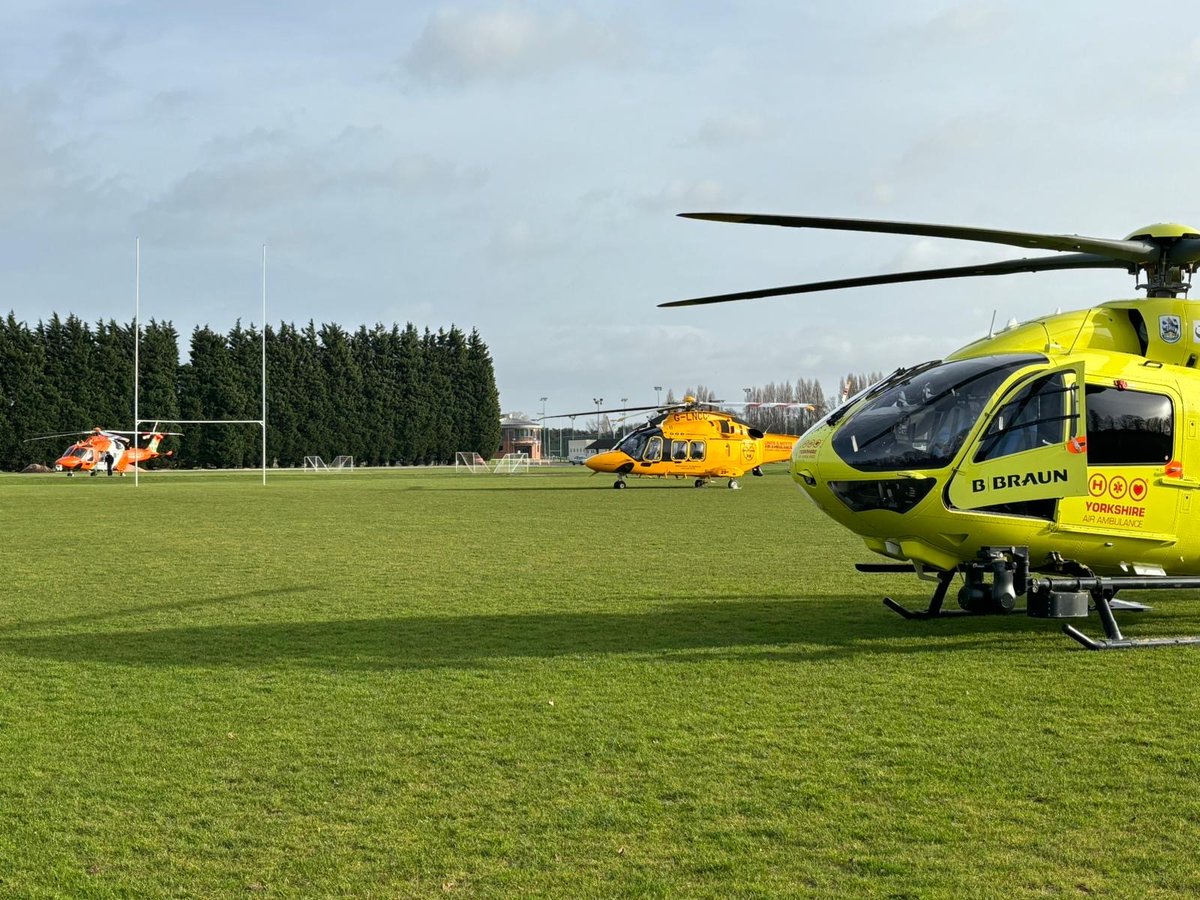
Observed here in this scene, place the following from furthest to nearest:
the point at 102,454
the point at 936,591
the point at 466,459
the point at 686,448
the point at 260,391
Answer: the point at 466,459, the point at 260,391, the point at 102,454, the point at 686,448, the point at 936,591

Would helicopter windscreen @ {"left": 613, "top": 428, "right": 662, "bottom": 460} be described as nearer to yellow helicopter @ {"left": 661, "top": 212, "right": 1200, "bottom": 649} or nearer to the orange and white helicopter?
the orange and white helicopter

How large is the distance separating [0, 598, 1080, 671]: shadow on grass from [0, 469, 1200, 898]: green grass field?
5 cm

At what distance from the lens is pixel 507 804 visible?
16.0ft

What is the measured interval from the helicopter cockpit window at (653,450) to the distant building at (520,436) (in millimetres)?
93099

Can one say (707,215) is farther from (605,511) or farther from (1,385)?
(1,385)

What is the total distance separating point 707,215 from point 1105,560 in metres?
4.22

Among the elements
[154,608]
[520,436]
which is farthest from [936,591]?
[520,436]

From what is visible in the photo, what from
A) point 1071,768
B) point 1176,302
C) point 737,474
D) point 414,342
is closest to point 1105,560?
point 1176,302

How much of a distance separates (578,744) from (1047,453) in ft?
14.0

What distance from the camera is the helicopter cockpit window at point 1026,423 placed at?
8188 millimetres

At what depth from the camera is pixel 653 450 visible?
1528 inches

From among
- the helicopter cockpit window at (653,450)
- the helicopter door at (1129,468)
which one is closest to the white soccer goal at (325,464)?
the helicopter cockpit window at (653,450)

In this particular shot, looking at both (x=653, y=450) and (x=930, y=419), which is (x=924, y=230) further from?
(x=653, y=450)

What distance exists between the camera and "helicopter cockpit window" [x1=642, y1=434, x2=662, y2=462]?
38688 millimetres
